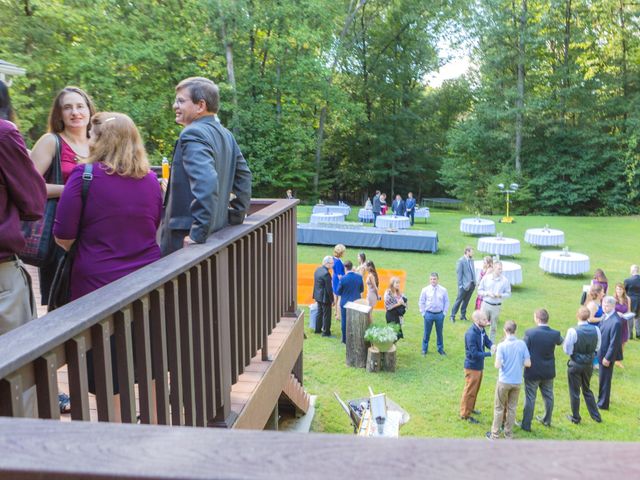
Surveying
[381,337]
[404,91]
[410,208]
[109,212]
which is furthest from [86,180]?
[404,91]

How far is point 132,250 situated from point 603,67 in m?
41.9

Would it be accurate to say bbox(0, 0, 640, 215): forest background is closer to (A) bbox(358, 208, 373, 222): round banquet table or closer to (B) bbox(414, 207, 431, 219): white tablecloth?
(A) bbox(358, 208, 373, 222): round banquet table

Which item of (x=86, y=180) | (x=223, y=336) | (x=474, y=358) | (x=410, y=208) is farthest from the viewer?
(x=410, y=208)

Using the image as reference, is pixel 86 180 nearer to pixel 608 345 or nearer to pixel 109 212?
pixel 109 212

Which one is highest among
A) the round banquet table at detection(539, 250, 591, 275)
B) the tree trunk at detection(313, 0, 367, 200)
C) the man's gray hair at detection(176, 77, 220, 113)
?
the tree trunk at detection(313, 0, 367, 200)

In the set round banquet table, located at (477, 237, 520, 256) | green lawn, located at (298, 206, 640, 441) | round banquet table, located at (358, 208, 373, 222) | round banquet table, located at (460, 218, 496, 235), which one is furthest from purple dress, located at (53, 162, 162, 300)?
round banquet table, located at (358, 208, 373, 222)

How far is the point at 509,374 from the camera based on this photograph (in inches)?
326

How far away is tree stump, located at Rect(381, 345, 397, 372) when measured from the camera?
10.9m

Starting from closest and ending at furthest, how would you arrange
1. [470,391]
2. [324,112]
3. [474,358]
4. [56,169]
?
1. [56,169]
2. [474,358]
3. [470,391]
4. [324,112]

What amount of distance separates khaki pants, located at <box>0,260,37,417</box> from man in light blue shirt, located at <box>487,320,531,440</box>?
7.04 m

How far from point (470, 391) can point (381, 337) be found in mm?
2159

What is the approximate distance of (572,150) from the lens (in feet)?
124

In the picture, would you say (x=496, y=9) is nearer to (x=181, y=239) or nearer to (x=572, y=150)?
(x=572, y=150)

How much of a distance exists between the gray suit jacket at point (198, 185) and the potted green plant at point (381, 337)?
752cm
